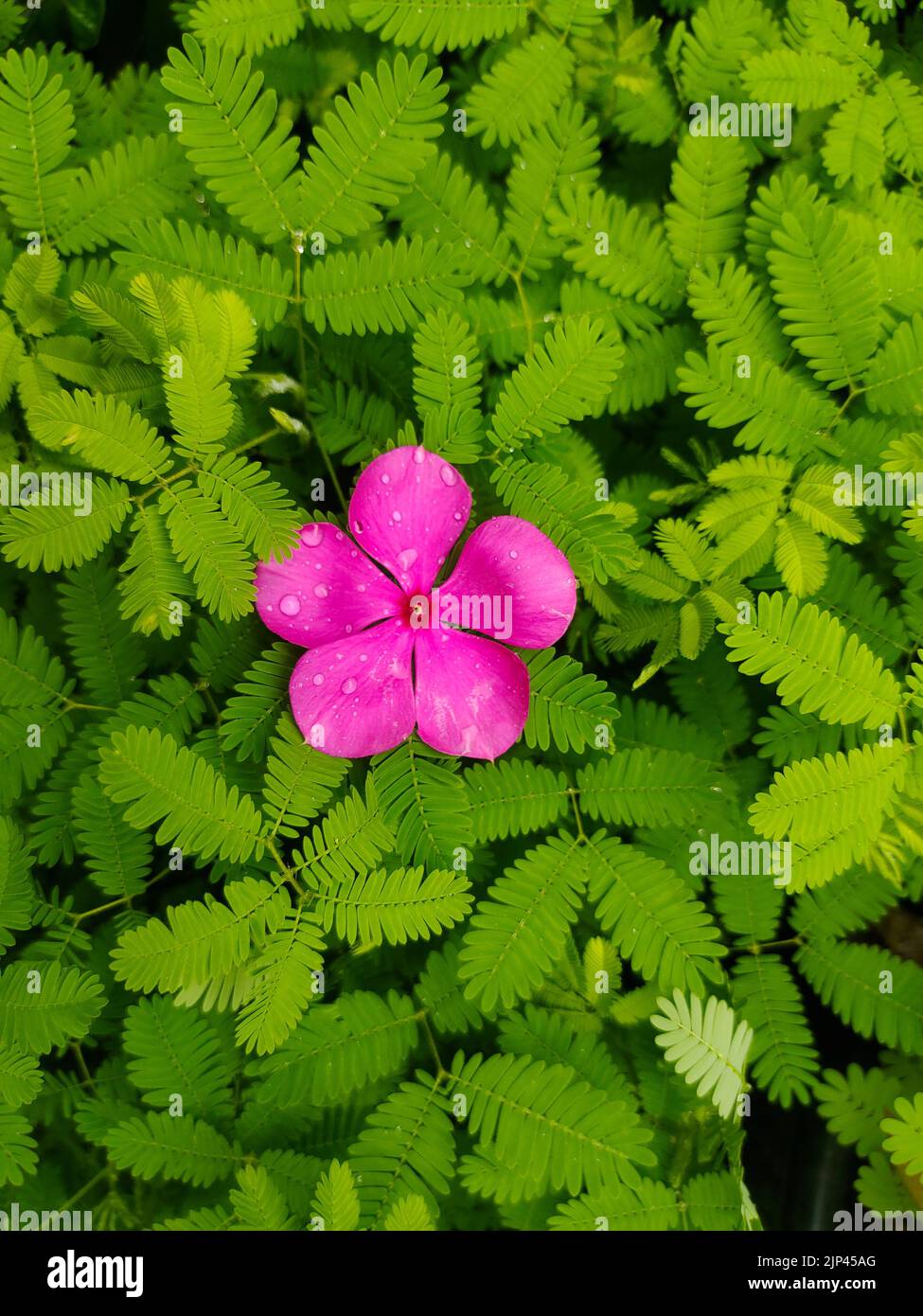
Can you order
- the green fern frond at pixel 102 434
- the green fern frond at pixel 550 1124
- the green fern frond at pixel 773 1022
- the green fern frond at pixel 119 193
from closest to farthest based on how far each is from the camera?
the green fern frond at pixel 102 434 < the green fern frond at pixel 550 1124 < the green fern frond at pixel 119 193 < the green fern frond at pixel 773 1022

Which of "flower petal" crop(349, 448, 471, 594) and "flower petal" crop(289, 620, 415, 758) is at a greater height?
"flower petal" crop(349, 448, 471, 594)

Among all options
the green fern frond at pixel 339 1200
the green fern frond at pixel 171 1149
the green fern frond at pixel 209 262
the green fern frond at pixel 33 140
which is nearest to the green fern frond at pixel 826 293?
the green fern frond at pixel 209 262

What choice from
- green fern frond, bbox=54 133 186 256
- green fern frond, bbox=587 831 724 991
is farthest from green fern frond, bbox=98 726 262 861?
green fern frond, bbox=54 133 186 256

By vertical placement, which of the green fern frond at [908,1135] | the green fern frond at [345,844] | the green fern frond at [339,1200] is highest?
the green fern frond at [345,844]

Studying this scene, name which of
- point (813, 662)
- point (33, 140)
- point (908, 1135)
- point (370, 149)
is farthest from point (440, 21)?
point (908, 1135)

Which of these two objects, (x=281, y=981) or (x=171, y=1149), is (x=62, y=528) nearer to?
(x=281, y=981)

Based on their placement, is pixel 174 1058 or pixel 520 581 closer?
pixel 520 581

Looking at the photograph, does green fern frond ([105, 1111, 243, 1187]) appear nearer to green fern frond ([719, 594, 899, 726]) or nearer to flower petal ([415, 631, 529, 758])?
flower petal ([415, 631, 529, 758])

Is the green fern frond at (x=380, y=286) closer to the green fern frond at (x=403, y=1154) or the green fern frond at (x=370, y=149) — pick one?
the green fern frond at (x=370, y=149)
